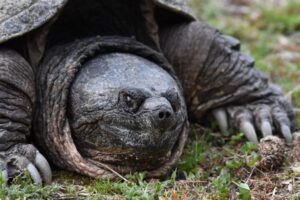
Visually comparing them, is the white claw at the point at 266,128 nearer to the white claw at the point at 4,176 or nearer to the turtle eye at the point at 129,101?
the turtle eye at the point at 129,101

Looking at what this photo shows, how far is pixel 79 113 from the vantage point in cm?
370

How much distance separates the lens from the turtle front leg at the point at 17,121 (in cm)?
349

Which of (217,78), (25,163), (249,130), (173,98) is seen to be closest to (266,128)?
(249,130)

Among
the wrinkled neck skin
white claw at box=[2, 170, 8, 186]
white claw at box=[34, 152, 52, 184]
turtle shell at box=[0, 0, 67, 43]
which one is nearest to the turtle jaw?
the wrinkled neck skin

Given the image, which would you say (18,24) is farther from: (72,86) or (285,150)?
(285,150)

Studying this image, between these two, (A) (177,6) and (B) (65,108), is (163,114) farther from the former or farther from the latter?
(A) (177,6)

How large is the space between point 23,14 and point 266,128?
1.77 metres

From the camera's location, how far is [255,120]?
14.9 ft

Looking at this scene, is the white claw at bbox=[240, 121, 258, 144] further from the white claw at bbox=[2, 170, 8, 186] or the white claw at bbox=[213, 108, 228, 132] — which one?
the white claw at bbox=[2, 170, 8, 186]

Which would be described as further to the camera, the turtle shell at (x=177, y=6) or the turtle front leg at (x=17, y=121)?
the turtle shell at (x=177, y=6)

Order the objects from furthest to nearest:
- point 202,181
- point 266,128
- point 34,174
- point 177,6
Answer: point 177,6, point 266,128, point 202,181, point 34,174

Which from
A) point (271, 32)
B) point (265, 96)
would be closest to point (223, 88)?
point (265, 96)

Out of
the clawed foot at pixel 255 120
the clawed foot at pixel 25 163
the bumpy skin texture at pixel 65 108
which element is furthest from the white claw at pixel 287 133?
the clawed foot at pixel 25 163

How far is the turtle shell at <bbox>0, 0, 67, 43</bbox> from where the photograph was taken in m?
3.72
